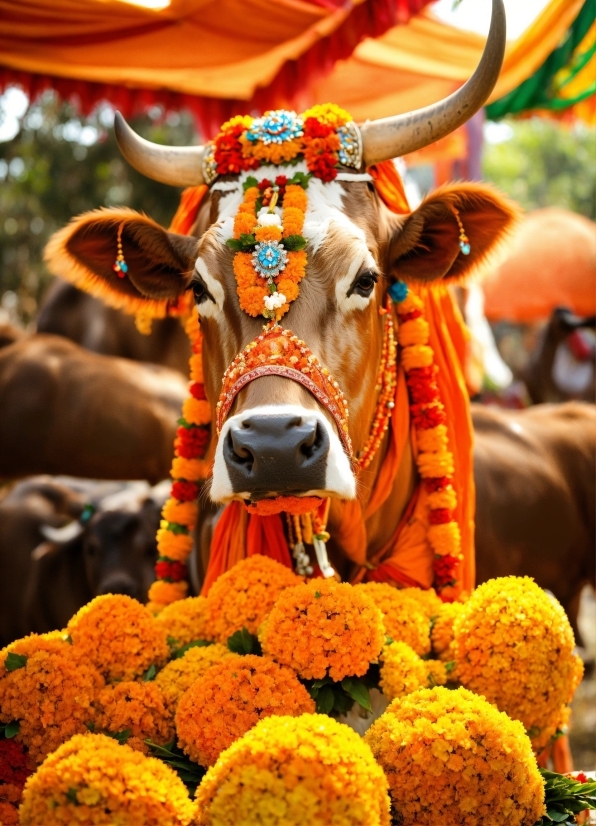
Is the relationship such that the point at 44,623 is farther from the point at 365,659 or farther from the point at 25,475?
the point at 365,659

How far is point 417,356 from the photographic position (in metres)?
3.44

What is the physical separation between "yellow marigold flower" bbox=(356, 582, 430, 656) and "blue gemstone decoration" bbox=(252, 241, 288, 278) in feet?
3.19

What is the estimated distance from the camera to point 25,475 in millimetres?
5512

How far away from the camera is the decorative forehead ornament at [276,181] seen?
2783 millimetres

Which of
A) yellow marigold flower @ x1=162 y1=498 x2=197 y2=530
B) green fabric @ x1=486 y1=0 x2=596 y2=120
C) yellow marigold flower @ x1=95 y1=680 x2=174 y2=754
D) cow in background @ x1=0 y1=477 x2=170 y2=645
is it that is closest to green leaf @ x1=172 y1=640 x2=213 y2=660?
yellow marigold flower @ x1=95 y1=680 x2=174 y2=754

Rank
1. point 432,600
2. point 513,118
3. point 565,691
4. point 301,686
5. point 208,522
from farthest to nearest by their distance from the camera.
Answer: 1. point 513,118
2. point 208,522
3. point 432,600
4. point 565,691
5. point 301,686

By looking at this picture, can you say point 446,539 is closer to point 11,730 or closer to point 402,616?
point 402,616

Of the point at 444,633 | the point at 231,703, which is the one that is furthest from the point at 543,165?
the point at 231,703

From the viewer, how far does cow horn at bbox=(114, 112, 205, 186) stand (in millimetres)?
3367

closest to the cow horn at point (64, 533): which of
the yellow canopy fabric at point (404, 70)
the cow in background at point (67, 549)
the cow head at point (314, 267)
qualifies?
the cow in background at point (67, 549)

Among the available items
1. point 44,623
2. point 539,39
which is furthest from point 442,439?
point 44,623

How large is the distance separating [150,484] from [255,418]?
354 centimetres

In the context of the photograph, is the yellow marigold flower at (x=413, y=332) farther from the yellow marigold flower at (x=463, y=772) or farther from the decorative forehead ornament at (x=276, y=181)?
the yellow marigold flower at (x=463, y=772)

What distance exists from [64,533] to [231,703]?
3.84 m
